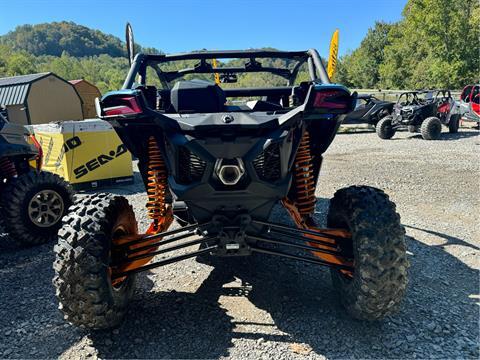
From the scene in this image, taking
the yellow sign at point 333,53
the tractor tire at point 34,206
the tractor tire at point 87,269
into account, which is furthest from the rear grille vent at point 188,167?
the yellow sign at point 333,53

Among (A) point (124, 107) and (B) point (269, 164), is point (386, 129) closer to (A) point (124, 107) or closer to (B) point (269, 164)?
(B) point (269, 164)

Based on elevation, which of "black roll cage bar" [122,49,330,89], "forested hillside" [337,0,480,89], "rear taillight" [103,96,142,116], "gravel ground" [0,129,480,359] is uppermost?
"forested hillside" [337,0,480,89]

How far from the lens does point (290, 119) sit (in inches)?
94.4

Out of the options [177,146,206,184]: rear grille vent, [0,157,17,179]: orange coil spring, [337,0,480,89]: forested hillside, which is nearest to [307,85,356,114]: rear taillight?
[177,146,206,184]: rear grille vent

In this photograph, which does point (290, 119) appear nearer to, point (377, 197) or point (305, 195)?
point (377, 197)

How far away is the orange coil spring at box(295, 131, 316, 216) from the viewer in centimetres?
326

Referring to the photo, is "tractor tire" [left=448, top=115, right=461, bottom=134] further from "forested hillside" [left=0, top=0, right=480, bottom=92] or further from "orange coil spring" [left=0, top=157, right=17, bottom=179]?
"orange coil spring" [left=0, top=157, right=17, bottom=179]

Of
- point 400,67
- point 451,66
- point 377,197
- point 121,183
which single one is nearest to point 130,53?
point 377,197

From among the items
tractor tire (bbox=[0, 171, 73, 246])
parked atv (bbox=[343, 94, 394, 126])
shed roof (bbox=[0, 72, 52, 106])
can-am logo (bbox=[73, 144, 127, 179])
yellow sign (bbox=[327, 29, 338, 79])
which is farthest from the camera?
shed roof (bbox=[0, 72, 52, 106])

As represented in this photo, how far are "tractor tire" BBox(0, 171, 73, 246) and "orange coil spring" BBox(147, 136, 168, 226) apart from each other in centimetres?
212

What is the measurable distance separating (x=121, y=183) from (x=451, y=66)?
37.4 meters

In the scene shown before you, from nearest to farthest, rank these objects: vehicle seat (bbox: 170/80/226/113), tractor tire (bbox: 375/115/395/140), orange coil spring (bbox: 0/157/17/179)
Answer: vehicle seat (bbox: 170/80/226/113), orange coil spring (bbox: 0/157/17/179), tractor tire (bbox: 375/115/395/140)

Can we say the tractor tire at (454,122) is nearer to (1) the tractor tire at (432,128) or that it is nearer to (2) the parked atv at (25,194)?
(1) the tractor tire at (432,128)

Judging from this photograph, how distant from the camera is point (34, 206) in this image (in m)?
4.71
